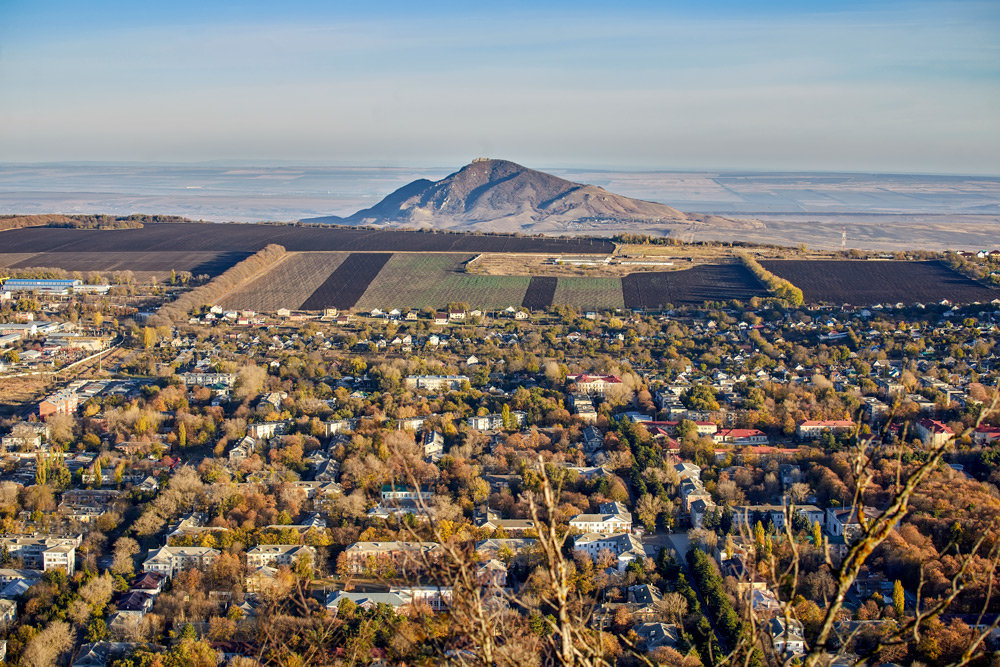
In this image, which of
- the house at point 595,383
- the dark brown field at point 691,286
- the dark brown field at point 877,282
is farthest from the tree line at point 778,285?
the house at point 595,383

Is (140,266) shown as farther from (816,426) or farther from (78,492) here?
(816,426)

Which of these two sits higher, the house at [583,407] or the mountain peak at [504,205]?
the mountain peak at [504,205]

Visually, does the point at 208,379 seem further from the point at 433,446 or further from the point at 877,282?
the point at 877,282

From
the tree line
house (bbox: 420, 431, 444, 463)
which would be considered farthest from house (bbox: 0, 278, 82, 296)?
the tree line

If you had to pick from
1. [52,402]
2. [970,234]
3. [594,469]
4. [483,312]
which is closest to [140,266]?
[483,312]

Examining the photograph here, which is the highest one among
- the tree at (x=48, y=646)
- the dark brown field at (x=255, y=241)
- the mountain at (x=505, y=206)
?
the mountain at (x=505, y=206)

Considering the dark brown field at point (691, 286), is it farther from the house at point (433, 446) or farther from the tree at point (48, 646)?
the tree at point (48, 646)

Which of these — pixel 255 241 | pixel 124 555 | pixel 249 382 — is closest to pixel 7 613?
pixel 124 555
